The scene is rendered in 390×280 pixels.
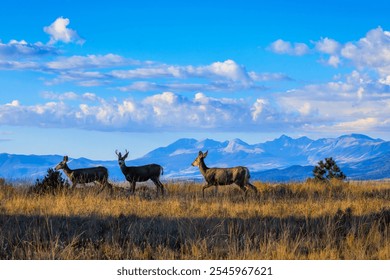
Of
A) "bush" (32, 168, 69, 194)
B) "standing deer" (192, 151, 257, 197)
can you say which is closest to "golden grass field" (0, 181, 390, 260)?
→ "bush" (32, 168, 69, 194)

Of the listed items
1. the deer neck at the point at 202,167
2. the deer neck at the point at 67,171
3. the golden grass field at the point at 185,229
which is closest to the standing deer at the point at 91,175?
the deer neck at the point at 67,171

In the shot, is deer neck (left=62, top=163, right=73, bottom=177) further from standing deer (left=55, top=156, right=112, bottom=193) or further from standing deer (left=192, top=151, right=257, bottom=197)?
standing deer (left=192, top=151, right=257, bottom=197)

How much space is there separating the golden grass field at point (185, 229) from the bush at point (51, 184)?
767 mm

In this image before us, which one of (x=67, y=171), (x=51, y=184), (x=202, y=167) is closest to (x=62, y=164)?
(x=67, y=171)

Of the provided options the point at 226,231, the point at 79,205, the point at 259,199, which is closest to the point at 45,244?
the point at 226,231

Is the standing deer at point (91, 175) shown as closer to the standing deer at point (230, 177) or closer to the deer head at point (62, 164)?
the deer head at point (62, 164)

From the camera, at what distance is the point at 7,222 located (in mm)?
16031

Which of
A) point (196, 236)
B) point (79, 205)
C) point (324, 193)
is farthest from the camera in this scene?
point (324, 193)

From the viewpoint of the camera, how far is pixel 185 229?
1498cm

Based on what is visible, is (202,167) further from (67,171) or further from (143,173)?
(67,171)

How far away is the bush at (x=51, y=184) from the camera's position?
24.9 meters

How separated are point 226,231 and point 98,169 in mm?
14195

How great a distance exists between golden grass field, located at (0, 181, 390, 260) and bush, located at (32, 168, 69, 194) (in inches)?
30.2
